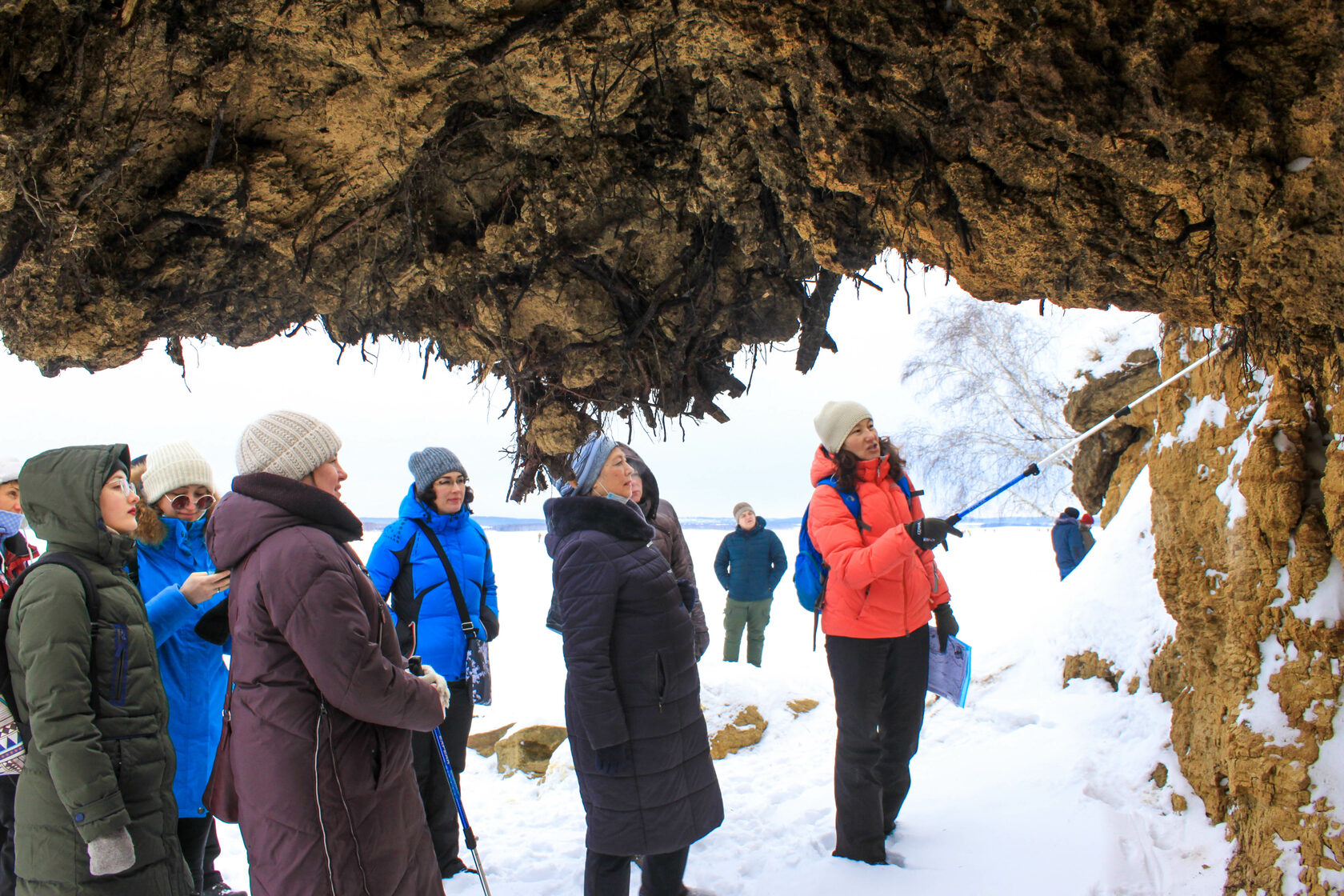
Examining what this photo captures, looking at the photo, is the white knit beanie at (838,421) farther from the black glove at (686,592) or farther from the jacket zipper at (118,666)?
the jacket zipper at (118,666)

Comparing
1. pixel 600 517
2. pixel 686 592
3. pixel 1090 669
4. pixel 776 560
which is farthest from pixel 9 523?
pixel 1090 669

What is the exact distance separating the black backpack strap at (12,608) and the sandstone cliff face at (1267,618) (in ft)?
12.1

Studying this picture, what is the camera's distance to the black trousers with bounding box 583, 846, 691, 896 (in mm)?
2629

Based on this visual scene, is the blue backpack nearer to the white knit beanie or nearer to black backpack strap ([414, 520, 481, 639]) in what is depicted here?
the white knit beanie

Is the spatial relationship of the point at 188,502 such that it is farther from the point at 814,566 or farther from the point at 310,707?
the point at 814,566

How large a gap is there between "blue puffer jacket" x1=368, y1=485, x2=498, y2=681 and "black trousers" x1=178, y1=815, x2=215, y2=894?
938 mm

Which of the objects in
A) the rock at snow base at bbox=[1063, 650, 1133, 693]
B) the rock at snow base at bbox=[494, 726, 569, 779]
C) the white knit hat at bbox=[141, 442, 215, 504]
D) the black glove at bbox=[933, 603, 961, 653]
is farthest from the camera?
the rock at snow base at bbox=[494, 726, 569, 779]

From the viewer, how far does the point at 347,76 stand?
2.62 metres

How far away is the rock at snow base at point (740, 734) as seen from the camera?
4981mm

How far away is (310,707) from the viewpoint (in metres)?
1.83

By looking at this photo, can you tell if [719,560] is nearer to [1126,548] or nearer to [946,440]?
[1126,548]

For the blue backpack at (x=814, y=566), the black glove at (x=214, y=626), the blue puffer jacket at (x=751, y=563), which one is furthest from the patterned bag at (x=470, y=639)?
the blue puffer jacket at (x=751, y=563)

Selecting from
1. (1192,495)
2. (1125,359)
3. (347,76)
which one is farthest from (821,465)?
(1125,359)

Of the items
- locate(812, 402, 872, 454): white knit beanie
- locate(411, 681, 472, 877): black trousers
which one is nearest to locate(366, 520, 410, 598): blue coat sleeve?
locate(411, 681, 472, 877): black trousers
